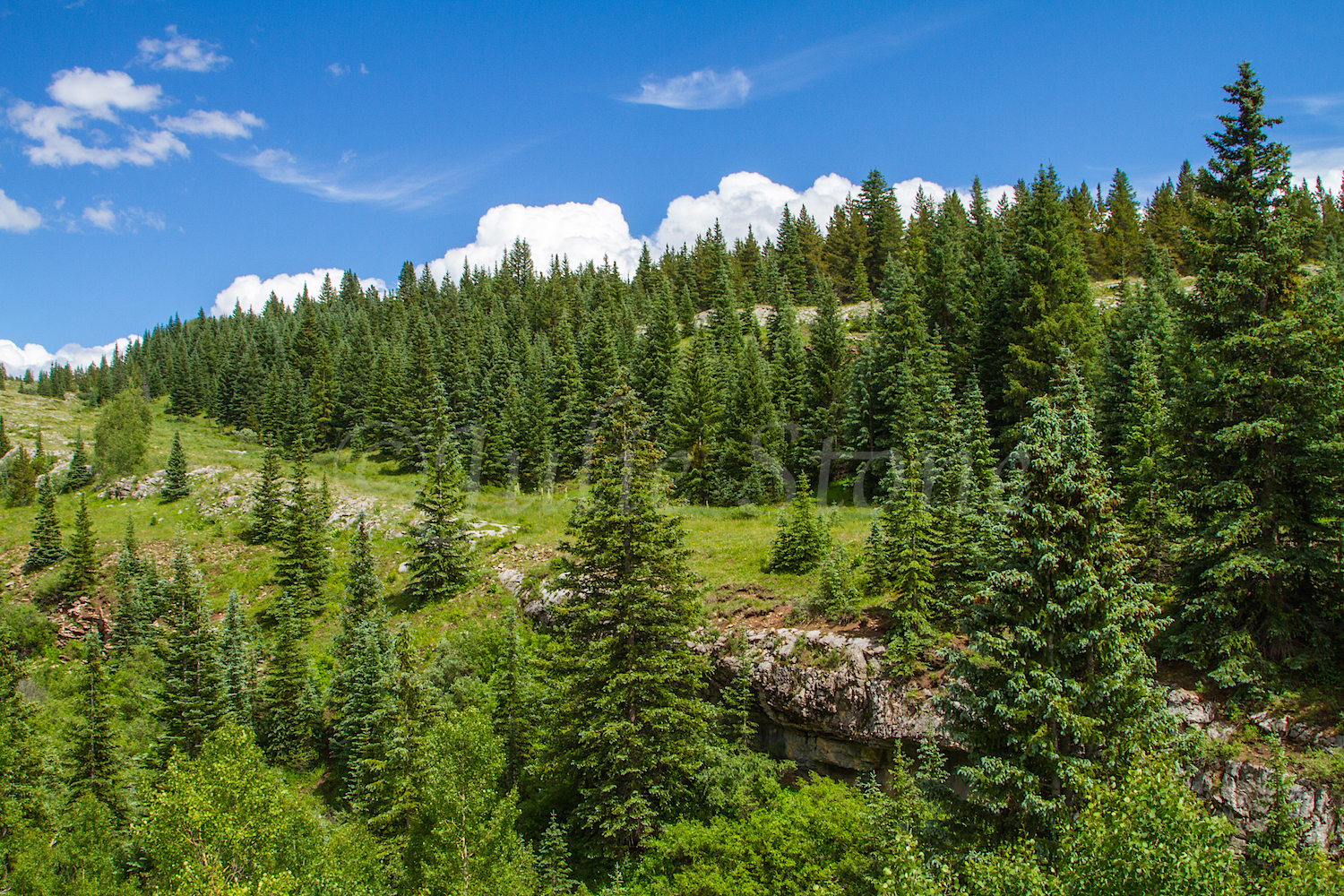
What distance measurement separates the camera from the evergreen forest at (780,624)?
522 inches

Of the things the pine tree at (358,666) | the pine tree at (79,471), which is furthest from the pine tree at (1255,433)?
the pine tree at (79,471)

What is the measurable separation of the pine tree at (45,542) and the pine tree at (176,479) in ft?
27.8

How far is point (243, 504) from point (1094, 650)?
2637 inches

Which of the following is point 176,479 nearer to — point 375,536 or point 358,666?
point 375,536

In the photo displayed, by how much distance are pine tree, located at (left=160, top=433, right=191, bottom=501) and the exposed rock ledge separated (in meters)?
62.8

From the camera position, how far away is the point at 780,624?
987 inches

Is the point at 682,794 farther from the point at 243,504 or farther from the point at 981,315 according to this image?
the point at 243,504

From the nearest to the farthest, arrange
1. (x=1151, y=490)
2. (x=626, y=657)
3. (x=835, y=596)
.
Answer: (x=1151, y=490) < (x=626, y=657) < (x=835, y=596)

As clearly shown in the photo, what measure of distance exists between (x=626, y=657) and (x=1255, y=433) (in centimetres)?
1833

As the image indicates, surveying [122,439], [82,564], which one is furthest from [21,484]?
[82,564]

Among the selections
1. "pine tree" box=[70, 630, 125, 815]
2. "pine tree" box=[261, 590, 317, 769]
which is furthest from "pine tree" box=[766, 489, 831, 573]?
"pine tree" box=[70, 630, 125, 815]

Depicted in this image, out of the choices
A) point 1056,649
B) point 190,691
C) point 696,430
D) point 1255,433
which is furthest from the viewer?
point 696,430

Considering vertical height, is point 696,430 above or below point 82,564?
above

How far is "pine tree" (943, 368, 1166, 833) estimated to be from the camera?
12547 mm
